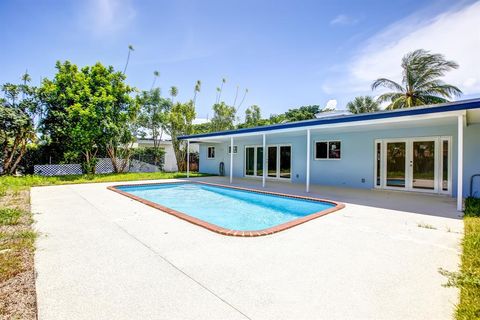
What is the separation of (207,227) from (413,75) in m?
20.9

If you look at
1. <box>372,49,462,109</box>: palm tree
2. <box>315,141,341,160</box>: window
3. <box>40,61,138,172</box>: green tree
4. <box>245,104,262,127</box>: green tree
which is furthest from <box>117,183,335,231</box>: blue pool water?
<box>245,104,262,127</box>: green tree

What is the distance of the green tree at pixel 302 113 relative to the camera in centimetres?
3481

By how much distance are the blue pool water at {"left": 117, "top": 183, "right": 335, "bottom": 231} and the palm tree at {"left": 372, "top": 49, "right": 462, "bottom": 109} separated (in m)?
16.1

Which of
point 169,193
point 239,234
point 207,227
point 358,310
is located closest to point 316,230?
point 239,234

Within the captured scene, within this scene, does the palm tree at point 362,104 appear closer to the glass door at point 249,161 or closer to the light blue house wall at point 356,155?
the glass door at point 249,161

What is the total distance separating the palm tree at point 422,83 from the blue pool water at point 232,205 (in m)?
16.1

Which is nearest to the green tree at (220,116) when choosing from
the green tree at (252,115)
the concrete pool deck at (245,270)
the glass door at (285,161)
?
the green tree at (252,115)

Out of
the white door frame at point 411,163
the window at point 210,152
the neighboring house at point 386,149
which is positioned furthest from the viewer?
the window at point 210,152

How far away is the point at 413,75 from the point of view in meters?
18.6

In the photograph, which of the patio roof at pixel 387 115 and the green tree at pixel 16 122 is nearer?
the patio roof at pixel 387 115

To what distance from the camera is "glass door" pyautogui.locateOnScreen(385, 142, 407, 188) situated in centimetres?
974

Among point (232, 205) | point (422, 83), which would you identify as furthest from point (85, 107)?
point (422, 83)

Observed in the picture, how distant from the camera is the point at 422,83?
18406mm

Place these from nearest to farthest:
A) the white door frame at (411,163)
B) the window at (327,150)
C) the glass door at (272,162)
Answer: the white door frame at (411,163), the window at (327,150), the glass door at (272,162)
